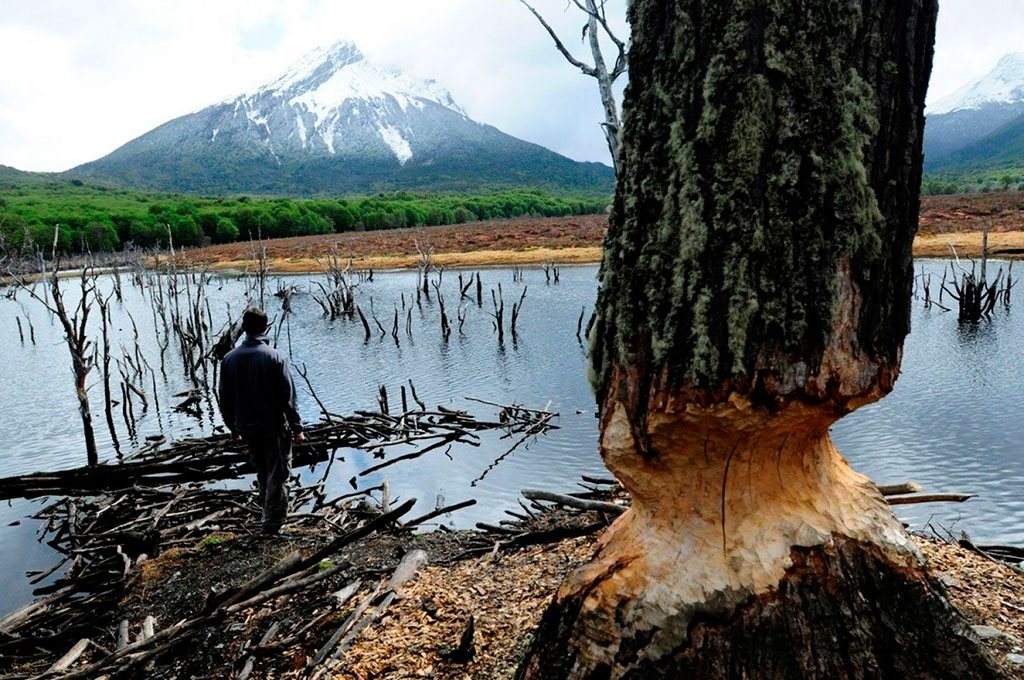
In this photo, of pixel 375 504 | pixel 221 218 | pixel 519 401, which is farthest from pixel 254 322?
pixel 221 218

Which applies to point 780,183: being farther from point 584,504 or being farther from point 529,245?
point 529,245

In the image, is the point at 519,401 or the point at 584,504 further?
the point at 519,401

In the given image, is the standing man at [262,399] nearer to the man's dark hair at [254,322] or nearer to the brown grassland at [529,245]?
the man's dark hair at [254,322]

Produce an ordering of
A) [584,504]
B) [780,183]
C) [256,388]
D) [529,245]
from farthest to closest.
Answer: [529,245] < [256,388] < [584,504] < [780,183]

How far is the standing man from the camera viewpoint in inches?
231

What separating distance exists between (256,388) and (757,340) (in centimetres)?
457

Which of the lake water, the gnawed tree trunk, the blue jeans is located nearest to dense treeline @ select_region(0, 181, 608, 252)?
the lake water

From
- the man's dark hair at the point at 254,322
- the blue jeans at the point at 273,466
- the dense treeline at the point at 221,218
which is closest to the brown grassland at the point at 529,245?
the dense treeline at the point at 221,218

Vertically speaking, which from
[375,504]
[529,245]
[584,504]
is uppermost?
[529,245]

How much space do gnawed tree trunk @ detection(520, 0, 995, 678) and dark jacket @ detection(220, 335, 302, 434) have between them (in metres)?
3.86

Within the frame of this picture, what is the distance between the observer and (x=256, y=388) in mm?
5887

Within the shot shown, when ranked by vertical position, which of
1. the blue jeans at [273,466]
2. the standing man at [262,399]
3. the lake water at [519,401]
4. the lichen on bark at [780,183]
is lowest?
the lake water at [519,401]

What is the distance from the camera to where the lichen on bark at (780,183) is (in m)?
2.18

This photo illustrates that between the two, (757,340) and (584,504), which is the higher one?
(757,340)
